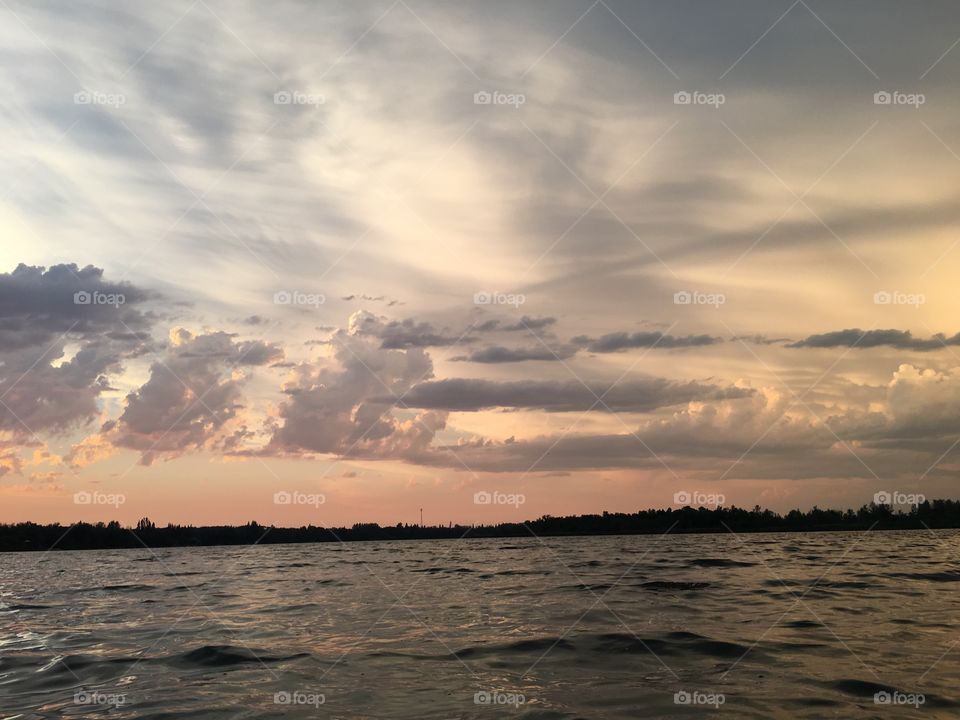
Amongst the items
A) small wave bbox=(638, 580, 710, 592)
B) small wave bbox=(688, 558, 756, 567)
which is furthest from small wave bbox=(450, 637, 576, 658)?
small wave bbox=(688, 558, 756, 567)

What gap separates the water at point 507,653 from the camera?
16.8 meters

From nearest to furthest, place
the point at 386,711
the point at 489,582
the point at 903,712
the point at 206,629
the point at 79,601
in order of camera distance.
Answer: the point at 903,712, the point at 386,711, the point at 206,629, the point at 79,601, the point at 489,582

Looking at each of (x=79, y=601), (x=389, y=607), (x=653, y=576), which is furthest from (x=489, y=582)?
(x=79, y=601)

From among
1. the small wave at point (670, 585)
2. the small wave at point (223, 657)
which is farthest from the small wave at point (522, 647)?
the small wave at point (670, 585)

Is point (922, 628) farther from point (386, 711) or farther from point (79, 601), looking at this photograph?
point (79, 601)

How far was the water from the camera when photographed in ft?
55.2

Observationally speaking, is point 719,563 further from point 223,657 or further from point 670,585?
point 223,657

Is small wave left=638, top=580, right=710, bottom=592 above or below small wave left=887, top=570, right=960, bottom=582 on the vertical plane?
below

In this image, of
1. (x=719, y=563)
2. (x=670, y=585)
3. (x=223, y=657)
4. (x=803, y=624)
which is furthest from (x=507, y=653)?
(x=719, y=563)

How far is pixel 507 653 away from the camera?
22688 millimetres

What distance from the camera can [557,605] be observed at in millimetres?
34438

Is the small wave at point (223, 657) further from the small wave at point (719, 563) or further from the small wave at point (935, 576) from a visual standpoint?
the small wave at point (719, 563)

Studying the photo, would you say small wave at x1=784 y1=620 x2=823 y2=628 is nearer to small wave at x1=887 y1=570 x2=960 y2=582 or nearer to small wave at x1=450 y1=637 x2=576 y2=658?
small wave at x1=450 y1=637 x2=576 y2=658

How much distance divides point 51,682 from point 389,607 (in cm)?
1772
